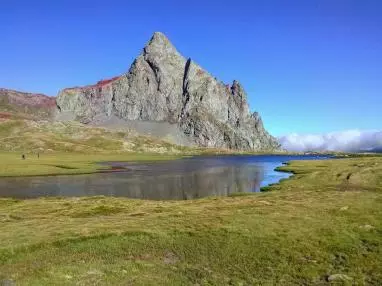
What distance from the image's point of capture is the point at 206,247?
31359mm

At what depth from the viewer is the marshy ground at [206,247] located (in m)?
25.7

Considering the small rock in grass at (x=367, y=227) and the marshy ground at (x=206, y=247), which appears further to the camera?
the small rock in grass at (x=367, y=227)

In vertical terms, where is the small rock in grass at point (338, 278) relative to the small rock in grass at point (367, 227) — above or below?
below

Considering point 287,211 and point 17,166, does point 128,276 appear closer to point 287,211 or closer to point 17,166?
point 287,211

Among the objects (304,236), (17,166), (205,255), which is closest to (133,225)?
(205,255)

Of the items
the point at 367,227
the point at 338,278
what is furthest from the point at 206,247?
the point at 367,227

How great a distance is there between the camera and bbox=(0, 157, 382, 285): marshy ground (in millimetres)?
25672

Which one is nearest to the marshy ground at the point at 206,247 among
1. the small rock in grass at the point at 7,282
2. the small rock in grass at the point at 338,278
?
the small rock in grass at the point at 338,278

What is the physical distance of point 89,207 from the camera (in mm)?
54688

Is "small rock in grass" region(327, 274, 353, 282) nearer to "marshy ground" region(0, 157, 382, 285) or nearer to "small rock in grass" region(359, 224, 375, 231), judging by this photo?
"marshy ground" region(0, 157, 382, 285)

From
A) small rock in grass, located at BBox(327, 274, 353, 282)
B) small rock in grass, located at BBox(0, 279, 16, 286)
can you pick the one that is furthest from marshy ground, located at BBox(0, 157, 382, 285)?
small rock in grass, located at BBox(0, 279, 16, 286)

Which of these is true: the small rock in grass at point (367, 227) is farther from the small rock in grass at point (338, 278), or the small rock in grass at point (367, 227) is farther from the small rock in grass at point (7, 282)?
the small rock in grass at point (7, 282)

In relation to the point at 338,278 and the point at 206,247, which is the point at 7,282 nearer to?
the point at 206,247

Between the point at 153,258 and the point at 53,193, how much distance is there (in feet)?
207
